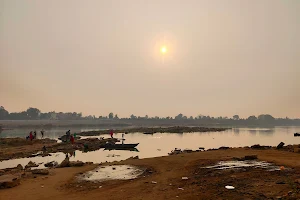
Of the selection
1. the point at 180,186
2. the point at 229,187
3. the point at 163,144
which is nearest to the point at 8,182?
the point at 180,186

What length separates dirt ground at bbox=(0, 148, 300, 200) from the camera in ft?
29.1

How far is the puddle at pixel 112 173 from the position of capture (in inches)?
534

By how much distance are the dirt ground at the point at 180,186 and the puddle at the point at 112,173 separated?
0.74 metres

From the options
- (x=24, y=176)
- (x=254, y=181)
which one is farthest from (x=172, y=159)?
(x=24, y=176)

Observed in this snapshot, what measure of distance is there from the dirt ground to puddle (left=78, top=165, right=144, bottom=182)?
74cm

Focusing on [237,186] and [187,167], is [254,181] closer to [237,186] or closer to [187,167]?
[237,186]

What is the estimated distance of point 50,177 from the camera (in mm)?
14414

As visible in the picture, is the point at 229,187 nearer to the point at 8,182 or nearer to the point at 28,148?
the point at 8,182

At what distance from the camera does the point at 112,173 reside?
48.4ft

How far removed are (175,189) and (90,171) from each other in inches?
284

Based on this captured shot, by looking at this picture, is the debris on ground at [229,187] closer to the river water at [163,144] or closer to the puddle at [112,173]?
the puddle at [112,173]

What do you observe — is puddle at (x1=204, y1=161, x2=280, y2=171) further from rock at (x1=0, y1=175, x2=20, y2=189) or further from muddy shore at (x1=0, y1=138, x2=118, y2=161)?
muddy shore at (x1=0, y1=138, x2=118, y2=161)

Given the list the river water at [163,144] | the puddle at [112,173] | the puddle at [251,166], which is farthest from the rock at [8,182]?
the river water at [163,144]

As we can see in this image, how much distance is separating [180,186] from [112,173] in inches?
214
